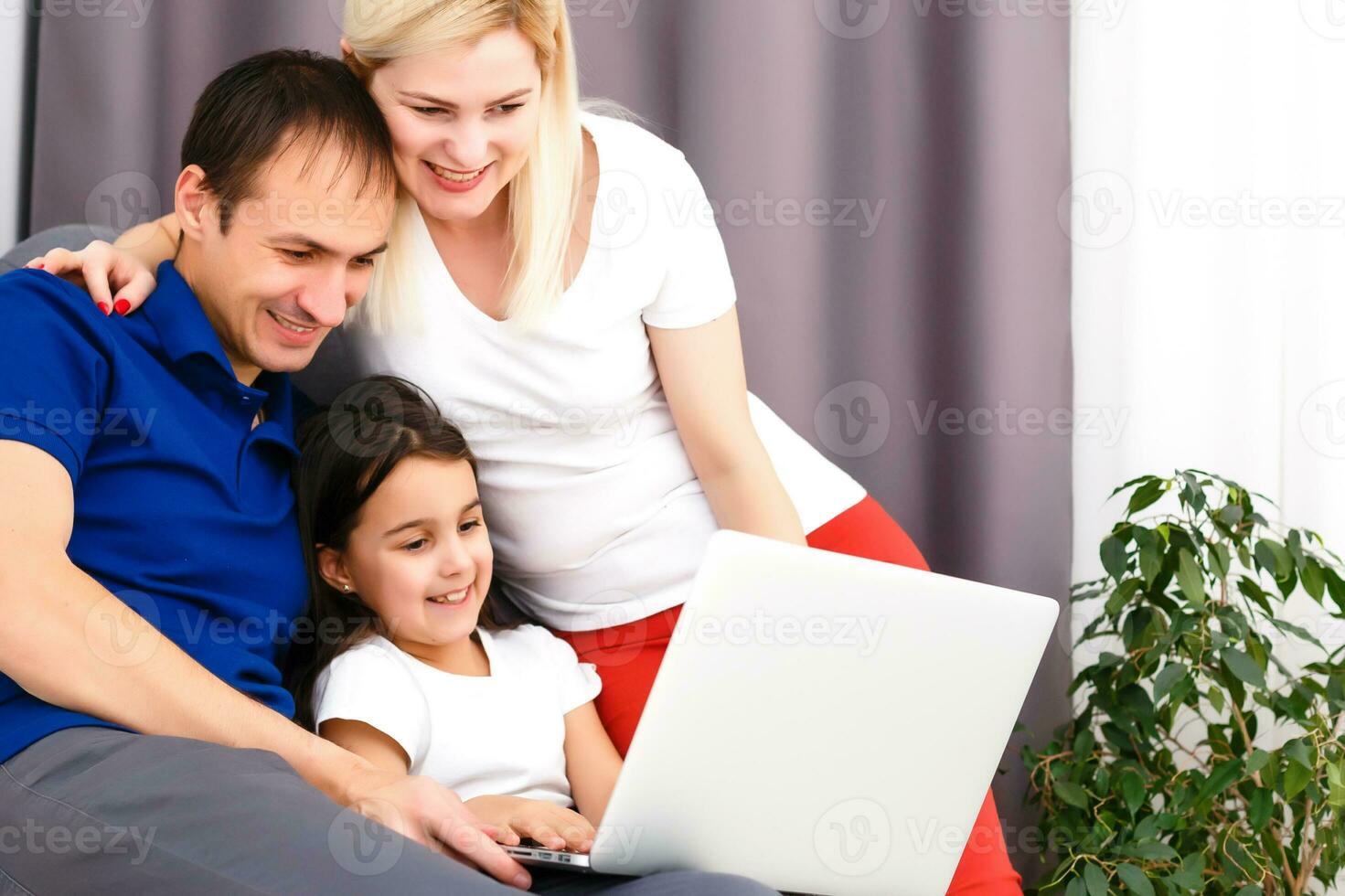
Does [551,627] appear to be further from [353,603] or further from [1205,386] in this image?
[1205,386]

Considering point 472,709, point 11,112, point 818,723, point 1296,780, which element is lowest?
point 1296,780

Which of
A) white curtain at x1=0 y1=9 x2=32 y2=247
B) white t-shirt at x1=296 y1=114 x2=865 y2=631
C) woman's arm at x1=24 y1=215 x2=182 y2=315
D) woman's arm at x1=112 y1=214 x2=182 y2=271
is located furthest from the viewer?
white curtain at x1=0 y1=9 x2=32 y2=247

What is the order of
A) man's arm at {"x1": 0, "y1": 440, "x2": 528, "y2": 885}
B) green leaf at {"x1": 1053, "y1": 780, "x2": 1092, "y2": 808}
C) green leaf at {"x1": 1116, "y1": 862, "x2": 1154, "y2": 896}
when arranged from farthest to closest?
green leaf at {"x1": 1053, "y1": 780, "x2": 1092, "y2": 808}
green leaf at {"x1": 1116, "y1": 862, "x2": 1154, "y2": 896}
man's arm at {"x1": 0, "y1": 440, "x2": 528, "y2": 885}

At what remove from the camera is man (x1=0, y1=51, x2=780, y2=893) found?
0.85 meters

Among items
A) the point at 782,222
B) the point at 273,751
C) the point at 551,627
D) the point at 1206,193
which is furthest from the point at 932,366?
the point at 273,751

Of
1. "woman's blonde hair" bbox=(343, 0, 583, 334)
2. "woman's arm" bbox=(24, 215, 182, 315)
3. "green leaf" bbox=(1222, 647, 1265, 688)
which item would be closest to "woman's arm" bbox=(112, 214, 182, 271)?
"woman's arm" bbox=(24, 215, 182, 315)

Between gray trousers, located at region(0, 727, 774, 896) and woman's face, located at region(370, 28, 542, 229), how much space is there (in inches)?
24.0

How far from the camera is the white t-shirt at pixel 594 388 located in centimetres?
131

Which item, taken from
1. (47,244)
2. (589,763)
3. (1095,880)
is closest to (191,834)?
(589,763)

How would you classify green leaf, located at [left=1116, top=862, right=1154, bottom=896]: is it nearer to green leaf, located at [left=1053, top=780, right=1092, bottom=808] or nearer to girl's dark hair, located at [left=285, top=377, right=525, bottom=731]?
green leaf, located at [left=1053, top=780, right=1092, bottom=808]

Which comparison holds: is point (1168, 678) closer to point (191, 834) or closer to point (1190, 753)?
point (1190, 753)

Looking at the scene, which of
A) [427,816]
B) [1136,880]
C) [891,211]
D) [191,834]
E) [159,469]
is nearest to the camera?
[191,834]

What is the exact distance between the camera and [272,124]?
1.12 metres

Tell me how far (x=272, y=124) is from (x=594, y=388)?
0.43 metres
